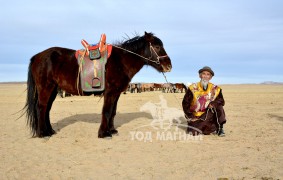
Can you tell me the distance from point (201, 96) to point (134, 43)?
2.11 metres

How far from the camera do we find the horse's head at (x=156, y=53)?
7.58 metres

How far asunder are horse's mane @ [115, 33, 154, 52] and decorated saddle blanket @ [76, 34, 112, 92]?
48 cm

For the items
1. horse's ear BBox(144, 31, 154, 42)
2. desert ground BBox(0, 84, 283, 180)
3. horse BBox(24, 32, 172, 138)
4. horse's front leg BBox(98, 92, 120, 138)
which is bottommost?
desert ground BBox(0, 84, 283, 180)

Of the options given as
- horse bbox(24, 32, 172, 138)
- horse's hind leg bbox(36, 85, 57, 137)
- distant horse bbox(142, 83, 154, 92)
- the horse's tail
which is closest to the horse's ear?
horse bbox(24, 32, 172, 138)

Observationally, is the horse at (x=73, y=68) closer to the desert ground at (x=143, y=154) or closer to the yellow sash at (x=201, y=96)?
the desert ground at (x=143, y=154)

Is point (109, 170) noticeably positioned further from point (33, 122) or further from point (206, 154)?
point (33, 122)

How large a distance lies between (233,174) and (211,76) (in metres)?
3.50

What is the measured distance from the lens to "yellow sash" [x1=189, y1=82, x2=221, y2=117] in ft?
25.6

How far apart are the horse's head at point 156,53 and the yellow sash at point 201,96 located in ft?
2.91

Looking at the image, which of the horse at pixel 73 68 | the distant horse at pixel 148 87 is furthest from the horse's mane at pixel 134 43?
the distant horse at pixel 148 87

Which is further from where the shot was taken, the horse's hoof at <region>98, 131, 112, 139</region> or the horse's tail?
the horse's tail

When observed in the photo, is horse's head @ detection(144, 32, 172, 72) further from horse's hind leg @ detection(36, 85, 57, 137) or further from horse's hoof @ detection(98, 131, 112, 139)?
horse's hind leg @ detection(36, 85, 57, 137)

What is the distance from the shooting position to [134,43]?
25.5 ft

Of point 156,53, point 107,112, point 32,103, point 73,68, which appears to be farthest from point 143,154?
point 32,103
